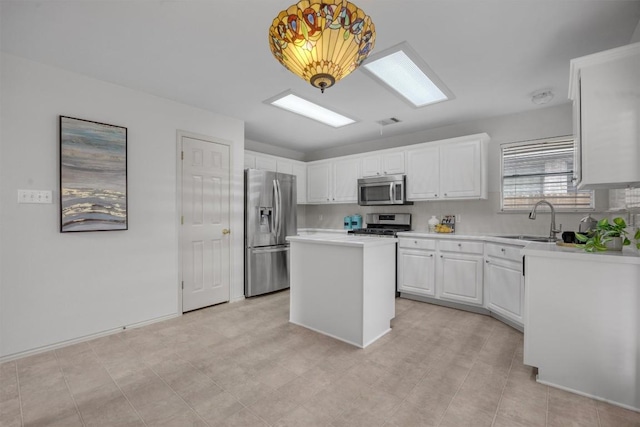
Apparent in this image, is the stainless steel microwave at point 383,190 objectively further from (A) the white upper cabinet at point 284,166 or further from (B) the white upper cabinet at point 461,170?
(A) the white upper cabinet at point 284,166

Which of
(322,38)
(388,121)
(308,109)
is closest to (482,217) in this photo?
(388,121)

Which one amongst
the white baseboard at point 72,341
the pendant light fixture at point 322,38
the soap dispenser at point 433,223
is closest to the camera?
the pendant light fixture at point 322,38

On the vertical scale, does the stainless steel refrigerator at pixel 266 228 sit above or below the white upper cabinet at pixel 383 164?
below

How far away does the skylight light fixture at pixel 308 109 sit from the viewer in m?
3.33

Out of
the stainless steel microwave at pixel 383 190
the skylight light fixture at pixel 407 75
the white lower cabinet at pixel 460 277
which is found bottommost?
the white lower cabinet at pixel 460 277

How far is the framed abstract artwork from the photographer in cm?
262

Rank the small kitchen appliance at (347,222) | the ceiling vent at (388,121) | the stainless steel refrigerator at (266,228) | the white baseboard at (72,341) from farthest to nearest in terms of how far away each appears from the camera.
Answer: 1. the small kitchen appliance at (347,222)
2. the stainless steel refrigerator at (266,228)
3. the ceiling vent at (388,121)
4. the white baseboard at (72,341)

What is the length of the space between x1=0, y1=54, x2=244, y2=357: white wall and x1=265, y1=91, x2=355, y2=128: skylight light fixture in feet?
3.55

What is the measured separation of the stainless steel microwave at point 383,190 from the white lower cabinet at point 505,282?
55.9 inches

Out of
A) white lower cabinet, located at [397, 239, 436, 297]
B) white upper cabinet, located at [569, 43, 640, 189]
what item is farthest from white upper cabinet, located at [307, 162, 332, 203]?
white upper cabinet, located at [569, 43, 640, 189]

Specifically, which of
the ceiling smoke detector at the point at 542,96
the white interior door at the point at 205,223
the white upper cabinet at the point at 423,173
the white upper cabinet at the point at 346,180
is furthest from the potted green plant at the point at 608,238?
the white interior door at the point at 205,223

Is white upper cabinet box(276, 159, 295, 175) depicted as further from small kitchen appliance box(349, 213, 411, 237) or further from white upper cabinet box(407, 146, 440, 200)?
white upper cabinet box(407, 146, 440, 200)

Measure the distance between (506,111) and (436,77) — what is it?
1.59 metres

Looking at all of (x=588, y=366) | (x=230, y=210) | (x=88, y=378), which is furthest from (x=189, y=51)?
(x=588, y=366)
